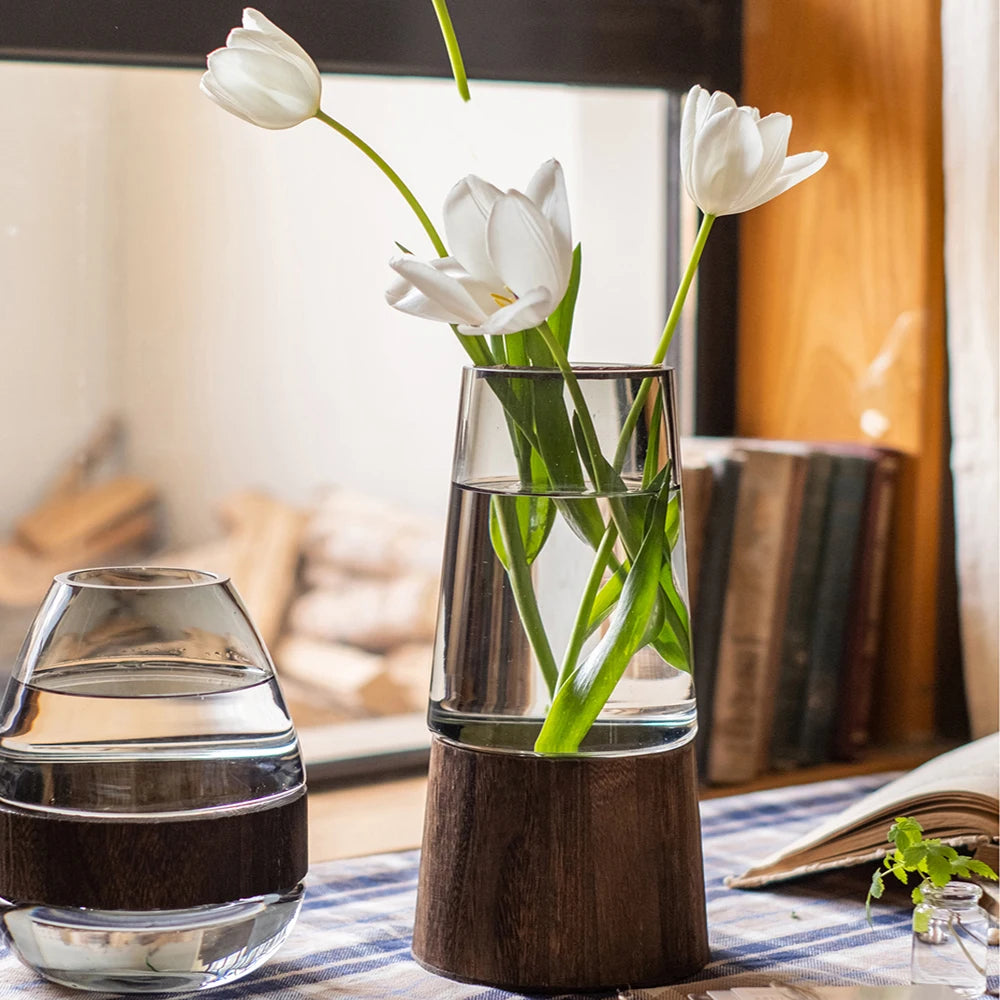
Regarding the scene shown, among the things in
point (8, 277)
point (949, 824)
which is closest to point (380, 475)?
point (8, 277)

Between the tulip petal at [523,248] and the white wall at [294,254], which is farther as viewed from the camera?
the white wall at [294,254]

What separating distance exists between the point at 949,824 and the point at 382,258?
2.67 feet

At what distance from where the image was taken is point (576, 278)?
0.71 m

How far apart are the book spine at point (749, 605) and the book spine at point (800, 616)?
0.05 metres

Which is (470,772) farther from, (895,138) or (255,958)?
(895,138)

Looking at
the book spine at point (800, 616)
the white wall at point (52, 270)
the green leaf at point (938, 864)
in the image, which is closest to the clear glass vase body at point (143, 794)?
the green leaf at point (938, 864)

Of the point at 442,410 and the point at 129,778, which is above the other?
the point at 442,410

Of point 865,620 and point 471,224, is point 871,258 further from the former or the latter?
point 471,224

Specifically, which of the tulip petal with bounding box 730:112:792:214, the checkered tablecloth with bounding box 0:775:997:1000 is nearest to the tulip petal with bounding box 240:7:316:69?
the tulip petal with bounding box 730:112:792:214

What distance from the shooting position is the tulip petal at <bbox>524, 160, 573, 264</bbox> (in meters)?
0.64

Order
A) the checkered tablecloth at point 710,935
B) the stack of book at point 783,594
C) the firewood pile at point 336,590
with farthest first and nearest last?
1. the firewood pile at point 336,590
2. the stack of book at point 783,594
3. the checkered tablecloth at point 710,935

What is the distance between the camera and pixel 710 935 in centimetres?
81

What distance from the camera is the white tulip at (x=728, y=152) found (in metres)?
0.67

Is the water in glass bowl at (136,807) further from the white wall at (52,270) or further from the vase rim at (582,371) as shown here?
the white wall at (52,270)
